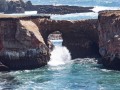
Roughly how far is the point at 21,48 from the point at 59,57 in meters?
12.6

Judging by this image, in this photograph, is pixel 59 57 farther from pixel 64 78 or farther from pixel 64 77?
pixel 64 78

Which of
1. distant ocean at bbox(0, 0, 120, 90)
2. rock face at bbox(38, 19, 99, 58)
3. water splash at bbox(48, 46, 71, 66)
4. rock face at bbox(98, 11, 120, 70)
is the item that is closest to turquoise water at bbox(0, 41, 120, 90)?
distant ocean at bbox(0, 0, 120, 90)

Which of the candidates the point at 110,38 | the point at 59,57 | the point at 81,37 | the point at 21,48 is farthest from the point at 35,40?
the point at 81,37

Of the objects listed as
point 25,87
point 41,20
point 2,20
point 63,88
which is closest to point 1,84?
point 25,87

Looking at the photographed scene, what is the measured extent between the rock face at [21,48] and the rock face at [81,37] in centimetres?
1174

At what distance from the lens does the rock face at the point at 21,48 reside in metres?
100

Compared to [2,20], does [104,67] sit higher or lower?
lower

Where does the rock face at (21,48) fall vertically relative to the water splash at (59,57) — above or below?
above

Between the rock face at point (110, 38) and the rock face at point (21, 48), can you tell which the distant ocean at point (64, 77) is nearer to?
the rock face at point (110, 38)

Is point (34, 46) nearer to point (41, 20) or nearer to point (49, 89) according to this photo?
point (41, 20)

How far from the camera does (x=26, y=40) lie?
10075 cm

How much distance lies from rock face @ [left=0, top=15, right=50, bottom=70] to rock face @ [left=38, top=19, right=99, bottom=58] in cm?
1174

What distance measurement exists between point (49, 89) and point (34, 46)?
19608 millimetres

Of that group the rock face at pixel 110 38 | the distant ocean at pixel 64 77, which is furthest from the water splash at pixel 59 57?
the rock face at pixel 110 38
